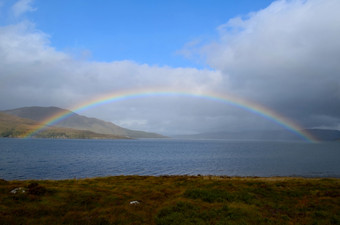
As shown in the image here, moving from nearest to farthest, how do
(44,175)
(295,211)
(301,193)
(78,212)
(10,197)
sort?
(78,212), (295,211), (10,197), (301,193), (44,175)

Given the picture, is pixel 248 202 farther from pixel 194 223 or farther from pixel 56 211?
pixel 56 211

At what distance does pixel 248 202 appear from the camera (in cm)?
2198

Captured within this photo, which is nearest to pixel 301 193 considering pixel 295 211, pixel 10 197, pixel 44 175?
pixel 295 211

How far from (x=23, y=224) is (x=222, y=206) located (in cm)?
1583

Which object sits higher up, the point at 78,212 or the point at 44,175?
the point at 78,212

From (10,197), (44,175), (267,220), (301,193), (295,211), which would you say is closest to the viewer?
(267,220)

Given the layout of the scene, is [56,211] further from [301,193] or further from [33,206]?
[301,193]

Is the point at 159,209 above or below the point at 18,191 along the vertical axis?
above

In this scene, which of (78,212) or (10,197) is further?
(10,197)

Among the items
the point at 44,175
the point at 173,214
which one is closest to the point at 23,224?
the point at 173,214

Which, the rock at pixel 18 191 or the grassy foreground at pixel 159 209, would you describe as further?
the rock at pixel 18 191

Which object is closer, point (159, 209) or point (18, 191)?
point (159, 209)

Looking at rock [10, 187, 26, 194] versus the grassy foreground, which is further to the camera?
rock [10, 187, 26, 194]

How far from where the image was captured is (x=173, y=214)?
17.3 m
